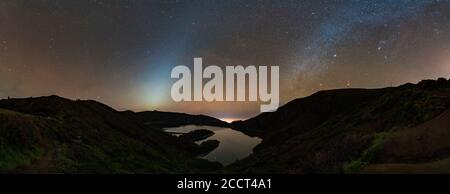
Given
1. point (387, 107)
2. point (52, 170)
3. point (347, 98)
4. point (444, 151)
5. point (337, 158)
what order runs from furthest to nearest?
point (347, 98) < point (387, 107) < point (337, 158) < point (52, 170) < point (444, 151)

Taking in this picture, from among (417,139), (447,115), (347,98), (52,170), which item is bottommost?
(52,170)

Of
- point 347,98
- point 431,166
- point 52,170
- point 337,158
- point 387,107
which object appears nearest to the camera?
point 431,166

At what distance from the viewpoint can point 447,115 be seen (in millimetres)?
35781

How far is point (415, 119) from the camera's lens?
141 ft
